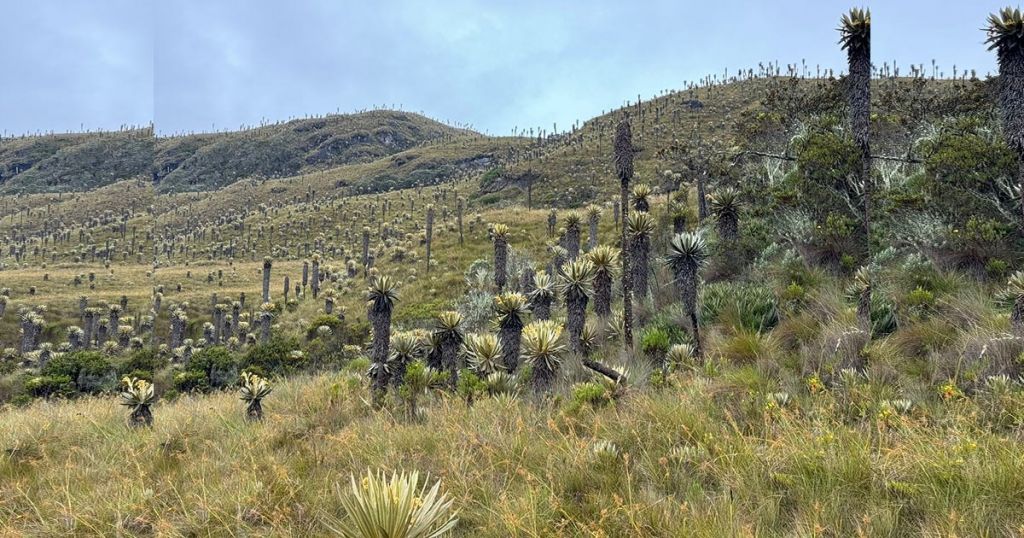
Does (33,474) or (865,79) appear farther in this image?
(865,79)

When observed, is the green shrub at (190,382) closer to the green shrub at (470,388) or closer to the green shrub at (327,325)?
the green shrub at (327,325)

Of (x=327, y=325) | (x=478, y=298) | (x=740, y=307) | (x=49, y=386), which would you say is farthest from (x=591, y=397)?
(x=327, y=325)

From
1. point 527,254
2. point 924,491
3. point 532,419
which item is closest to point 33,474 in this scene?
point 532,419

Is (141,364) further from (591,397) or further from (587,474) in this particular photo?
(587,474)

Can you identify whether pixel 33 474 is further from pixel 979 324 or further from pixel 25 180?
pixel 25 180

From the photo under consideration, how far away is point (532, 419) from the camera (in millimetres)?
6359

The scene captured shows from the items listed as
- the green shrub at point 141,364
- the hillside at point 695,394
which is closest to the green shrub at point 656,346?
the hillside at point 695,394

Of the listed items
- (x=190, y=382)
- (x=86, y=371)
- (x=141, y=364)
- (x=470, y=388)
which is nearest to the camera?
(x=470, y=388)

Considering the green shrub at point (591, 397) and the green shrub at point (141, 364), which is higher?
the green shrub at point (591, 397)

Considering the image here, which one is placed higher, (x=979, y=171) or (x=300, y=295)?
(x=979, y=171)

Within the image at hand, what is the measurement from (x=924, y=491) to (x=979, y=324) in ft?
21.1

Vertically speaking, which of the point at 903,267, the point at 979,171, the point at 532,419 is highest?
the point at 979,171

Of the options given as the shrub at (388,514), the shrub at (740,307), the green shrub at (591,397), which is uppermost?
the shrub at (740,307)

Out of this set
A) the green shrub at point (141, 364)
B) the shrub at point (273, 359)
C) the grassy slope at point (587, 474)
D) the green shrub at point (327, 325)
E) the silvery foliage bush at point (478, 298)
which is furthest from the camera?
the green shrub at point (327, 325)
